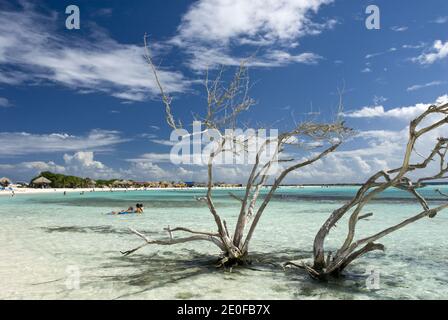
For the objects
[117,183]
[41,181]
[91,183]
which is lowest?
[117,183]

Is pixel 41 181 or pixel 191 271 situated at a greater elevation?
pixel 41 181

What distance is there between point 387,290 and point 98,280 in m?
6.03

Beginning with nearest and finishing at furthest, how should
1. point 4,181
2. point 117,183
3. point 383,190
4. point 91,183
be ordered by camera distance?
1. point 383,190
2. point 4,181
3. point 91,183
4. point 117,183

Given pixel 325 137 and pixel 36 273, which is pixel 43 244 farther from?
pixel 325 137

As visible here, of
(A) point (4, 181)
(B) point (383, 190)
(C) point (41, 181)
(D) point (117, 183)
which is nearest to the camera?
(B) point (383, 190)

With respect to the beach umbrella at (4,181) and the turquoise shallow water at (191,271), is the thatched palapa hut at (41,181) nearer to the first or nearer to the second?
the beach umbrella at (4,181)

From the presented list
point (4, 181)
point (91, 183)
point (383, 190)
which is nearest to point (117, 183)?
point (91, 183)

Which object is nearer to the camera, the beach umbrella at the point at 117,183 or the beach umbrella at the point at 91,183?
the beach umbrella at the point at 91,183

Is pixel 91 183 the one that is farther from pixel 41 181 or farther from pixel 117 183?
pixel 41 181

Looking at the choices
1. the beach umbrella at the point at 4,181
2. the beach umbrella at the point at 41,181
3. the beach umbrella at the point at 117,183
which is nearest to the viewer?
the beach umbrella at the point at 4,181

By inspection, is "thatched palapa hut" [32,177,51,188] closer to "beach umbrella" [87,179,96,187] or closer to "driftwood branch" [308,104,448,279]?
"beach umbrella" [87,179,96,187]

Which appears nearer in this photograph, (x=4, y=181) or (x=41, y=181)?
(x=4, y=181)

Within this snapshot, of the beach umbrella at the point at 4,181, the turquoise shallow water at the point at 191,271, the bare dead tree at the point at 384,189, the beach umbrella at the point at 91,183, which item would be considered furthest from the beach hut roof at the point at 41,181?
the bare dead tree at the point at 384,189
